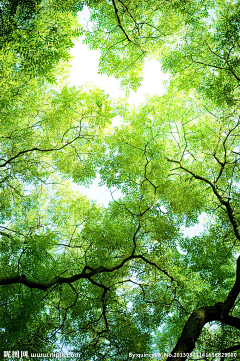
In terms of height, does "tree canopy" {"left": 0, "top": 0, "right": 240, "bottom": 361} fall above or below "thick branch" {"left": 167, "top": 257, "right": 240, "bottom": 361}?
above

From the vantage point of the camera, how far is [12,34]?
3592mm

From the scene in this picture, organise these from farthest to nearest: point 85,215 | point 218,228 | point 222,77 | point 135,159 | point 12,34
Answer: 1. point 85,215
2. point 135,159
3. point 218,228
4. point 222,77
5. point 12,34

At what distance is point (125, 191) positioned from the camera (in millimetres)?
6816

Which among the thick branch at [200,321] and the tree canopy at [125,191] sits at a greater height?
the tree canopy at [125,191]

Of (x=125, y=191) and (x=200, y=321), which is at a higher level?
(x=125, y=191)

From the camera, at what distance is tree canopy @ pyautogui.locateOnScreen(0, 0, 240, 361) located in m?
5.00

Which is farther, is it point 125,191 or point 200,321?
point 125,191

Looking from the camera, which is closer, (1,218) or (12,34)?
(12,34)

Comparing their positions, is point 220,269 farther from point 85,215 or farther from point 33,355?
point 33,355

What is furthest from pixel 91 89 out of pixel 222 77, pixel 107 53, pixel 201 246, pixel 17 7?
pixel 201 246

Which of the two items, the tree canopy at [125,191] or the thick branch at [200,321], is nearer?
the thick branch at [200,321]

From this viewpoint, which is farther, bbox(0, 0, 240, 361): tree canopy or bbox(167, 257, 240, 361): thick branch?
bbox(0, 0, 240, 361): tree canopy

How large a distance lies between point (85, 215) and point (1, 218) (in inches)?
90.2

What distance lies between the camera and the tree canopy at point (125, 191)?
5004 millimetres
